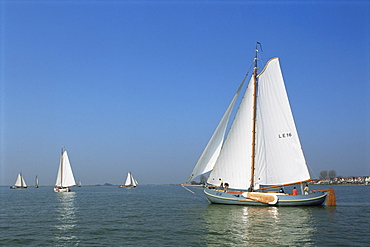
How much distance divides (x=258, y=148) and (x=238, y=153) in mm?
2344

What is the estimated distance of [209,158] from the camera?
39.9 m

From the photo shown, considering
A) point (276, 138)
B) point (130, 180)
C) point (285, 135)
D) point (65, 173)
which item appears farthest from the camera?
point (130, 180)

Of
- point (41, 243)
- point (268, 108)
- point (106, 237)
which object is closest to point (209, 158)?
point (268, 108)

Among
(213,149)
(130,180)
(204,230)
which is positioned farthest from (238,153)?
(130,180)

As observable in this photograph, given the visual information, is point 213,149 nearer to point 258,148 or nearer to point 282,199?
point 258,148

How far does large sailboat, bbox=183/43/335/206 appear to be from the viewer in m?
39.0

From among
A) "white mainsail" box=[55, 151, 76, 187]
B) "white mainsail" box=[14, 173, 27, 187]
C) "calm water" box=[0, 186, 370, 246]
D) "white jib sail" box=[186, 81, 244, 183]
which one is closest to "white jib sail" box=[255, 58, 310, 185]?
"white jib sail" box=[186, 81, 244, 183]

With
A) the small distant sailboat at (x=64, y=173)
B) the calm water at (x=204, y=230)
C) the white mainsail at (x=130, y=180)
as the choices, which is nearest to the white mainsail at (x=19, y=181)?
the white mainsail at (x=130, y=180)

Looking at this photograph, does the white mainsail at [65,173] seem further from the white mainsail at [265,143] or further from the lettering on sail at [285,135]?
the lettering on sail at [285,135]

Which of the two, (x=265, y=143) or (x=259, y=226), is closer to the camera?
(x=259, y=226)

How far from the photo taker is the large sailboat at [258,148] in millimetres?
39000

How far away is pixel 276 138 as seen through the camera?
39.5 metres

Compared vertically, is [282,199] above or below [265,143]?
below

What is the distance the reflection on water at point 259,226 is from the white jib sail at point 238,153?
3.92 meters
